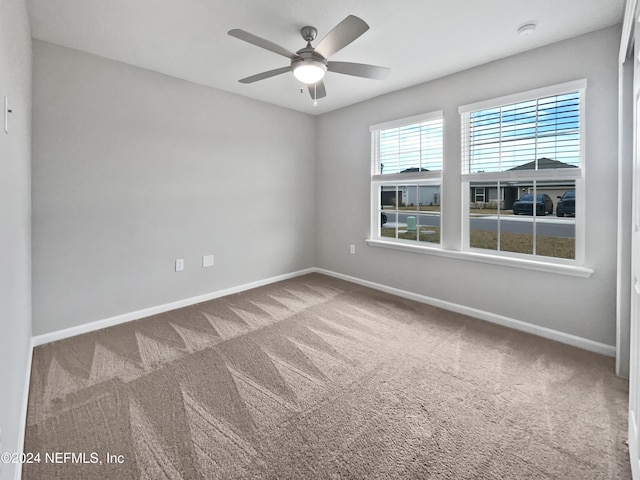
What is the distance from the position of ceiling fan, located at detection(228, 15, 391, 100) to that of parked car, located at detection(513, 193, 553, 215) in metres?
1.82

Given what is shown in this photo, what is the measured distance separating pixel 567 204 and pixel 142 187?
4096 mm

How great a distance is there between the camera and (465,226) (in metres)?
3.47

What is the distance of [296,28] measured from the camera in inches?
98.3

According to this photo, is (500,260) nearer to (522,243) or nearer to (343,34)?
(522,243)

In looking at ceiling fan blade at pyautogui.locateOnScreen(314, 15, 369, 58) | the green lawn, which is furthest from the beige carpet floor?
ceiling fan blade at pyautogui.locateOnScreen(314, 15, 369, 58)

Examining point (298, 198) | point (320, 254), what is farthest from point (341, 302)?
point (298, 198)

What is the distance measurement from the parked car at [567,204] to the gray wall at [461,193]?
13cm

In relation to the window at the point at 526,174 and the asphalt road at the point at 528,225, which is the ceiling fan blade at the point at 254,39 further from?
the asphalt road at the point at 528,225

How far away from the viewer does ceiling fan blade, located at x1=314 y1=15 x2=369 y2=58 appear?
1877 mm

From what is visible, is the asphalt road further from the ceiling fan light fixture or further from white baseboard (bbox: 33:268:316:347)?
white baseboard (bbox: 33:268:316:347)

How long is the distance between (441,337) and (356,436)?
1527 mm

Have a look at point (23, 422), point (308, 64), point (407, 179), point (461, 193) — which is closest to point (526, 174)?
point (461, 193)

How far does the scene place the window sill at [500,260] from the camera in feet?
8.82

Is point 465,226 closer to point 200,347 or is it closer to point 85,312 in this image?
point 200,347
